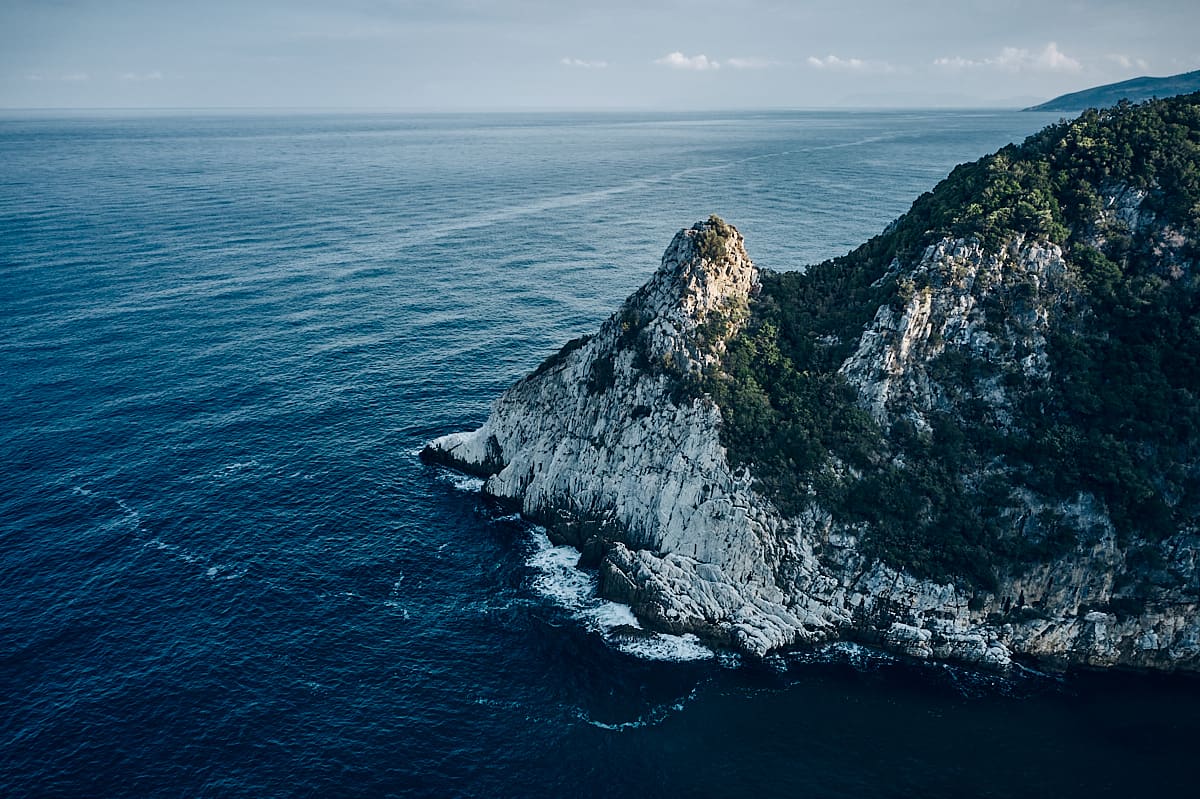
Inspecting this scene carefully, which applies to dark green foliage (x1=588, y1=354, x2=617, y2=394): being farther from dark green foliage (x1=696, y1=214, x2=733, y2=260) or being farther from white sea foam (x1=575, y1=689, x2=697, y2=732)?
white sea foam (x1=575, y1=689, x2=697, y2=732)

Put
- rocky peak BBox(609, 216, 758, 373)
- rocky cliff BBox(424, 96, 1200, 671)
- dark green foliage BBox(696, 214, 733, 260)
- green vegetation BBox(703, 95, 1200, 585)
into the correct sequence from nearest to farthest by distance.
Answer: rocky cliff BBox(424, 96, 1200, 671) < green vegetation BBox(703, 95, 1200, 585) < rocky peak BBox(609, 216, 758, 373) < dark green foliage BBox(696, 214, 733, 260)

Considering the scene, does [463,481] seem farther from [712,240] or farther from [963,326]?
[963,326]

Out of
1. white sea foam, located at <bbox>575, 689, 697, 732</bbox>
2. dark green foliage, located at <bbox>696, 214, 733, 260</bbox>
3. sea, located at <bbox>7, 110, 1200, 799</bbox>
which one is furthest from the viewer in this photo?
dark green foliage, located at <bbox>696, 214, 733, 260</bbox>

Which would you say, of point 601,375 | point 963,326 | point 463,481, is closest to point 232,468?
point 463,481

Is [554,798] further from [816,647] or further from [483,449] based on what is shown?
[483,449]

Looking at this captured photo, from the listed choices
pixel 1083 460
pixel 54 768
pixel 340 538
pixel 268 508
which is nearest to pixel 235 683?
pixel 54 768

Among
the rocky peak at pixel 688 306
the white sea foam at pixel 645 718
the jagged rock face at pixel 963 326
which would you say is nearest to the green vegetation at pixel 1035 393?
the jagged rock face at pixel 963 326

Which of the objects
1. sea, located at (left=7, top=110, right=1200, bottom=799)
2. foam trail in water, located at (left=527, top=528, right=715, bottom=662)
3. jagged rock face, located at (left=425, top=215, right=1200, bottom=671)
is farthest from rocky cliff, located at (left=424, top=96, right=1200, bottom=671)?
sea, located at (left=7, top=110, right=1200, bottom=799)
